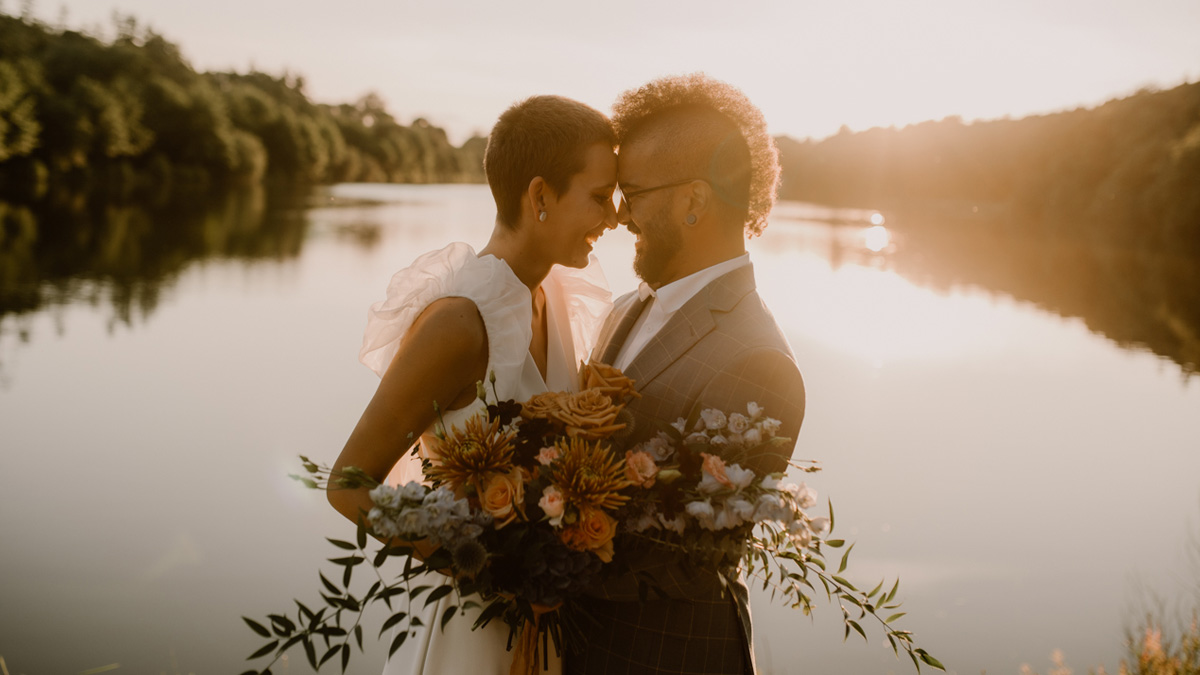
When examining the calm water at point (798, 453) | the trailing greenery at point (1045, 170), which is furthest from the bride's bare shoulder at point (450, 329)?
the trailing greenery at point (1045, 170)

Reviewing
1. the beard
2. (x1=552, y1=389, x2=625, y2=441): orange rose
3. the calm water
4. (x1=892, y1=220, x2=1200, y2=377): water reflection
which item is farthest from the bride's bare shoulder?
(x1=892, y1=220, x2=1200, y2=377): water reflection

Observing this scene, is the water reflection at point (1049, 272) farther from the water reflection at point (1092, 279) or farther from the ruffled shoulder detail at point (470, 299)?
the ruffled shoulder detail at point (470, 299)

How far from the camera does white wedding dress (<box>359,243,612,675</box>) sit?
2.78 meters

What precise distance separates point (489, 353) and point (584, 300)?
3.43ft

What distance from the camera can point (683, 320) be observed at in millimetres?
3016

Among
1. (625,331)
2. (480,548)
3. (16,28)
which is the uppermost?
(16,28)

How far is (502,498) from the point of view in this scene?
2.21 metres

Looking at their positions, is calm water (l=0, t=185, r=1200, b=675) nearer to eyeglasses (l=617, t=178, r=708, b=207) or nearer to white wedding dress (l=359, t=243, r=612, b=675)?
white wedding dress (l=359, t=243, r=612, b=675)

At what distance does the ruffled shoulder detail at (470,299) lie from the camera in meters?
2.88

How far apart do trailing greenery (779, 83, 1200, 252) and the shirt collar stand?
38.1 metres

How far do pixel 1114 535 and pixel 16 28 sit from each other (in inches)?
3191

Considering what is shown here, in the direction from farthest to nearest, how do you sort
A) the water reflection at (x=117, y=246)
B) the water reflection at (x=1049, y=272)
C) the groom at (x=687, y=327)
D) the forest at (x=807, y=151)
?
1. the forest at (x=807, y=151)
2. the water reflection at (x=1049, y=272)
3. the water reflection at (x=117, y=246)
4. the groom at (x=687, y=327)

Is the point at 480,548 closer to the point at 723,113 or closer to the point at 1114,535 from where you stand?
the point at 723,113

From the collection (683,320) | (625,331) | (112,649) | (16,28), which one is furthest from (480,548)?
(16,28)
